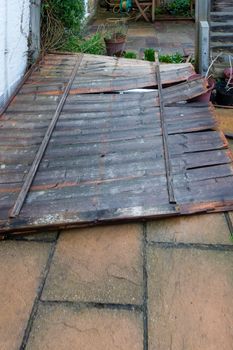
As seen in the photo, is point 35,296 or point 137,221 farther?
point 137,221

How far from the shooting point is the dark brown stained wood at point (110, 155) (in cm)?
240

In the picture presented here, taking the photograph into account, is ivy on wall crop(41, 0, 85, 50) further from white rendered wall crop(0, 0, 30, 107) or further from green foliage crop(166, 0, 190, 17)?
green foliage crop(166, 0, 190, 17)

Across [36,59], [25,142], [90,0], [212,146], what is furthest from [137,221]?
[90,0]

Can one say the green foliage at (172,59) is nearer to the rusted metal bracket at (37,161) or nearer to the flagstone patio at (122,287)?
the rusted metal bracket at (37,161)

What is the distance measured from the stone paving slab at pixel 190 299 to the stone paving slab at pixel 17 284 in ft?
1.96

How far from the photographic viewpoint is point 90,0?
9469mm

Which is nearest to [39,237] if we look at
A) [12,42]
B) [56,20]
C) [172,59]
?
[12,42]

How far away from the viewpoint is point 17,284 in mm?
1998

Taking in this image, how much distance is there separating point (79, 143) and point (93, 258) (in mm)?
1256

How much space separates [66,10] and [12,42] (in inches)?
64.5

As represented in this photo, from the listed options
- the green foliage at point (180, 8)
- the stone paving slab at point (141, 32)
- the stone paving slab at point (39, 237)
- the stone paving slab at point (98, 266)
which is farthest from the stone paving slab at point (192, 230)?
the green foliage at point (180, 8)

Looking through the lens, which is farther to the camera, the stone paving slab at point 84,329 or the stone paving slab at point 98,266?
the stone paving slab at point 98,266

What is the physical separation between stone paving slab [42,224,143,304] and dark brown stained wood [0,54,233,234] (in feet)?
0.31

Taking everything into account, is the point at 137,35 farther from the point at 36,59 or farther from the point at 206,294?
the point at 206,294
